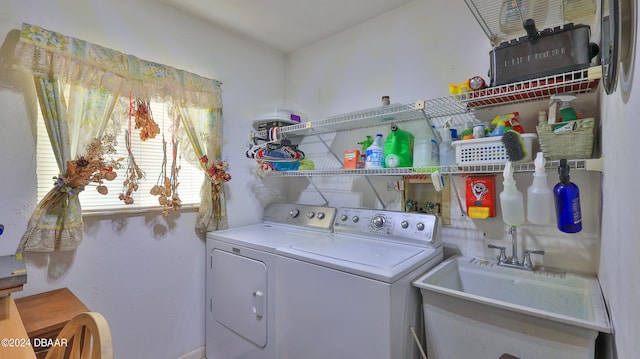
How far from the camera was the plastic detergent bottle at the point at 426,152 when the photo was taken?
1.73m

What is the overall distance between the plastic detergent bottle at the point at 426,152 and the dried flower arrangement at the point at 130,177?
182 centimetres

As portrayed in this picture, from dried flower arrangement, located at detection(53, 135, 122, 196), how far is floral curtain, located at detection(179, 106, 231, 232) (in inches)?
20.9

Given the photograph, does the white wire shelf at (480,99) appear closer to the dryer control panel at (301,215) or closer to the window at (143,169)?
the dryer control panel at (301,215)

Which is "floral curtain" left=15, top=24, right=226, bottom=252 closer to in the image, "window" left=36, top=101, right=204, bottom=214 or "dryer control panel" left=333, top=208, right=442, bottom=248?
"window" left=36, top=101, right=204, bottom=214

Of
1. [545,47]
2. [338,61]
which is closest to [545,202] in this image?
[545,47]

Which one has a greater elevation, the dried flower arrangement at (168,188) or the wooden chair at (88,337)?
the dried flower arrangement at (168,188)

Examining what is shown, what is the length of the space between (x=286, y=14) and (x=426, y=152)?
1.51 m

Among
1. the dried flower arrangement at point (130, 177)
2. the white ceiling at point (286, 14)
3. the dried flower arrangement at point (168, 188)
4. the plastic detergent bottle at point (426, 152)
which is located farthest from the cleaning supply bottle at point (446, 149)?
the dried flower arrangement at point (130, 177)

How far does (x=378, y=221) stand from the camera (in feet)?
6.26

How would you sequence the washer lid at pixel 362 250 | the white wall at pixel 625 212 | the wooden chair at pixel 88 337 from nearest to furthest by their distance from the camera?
the white wall at pixel 625 212, the wooden chair at pixel 88 337, the washer lid at pixel 362 250

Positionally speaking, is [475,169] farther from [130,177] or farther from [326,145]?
[130,177]

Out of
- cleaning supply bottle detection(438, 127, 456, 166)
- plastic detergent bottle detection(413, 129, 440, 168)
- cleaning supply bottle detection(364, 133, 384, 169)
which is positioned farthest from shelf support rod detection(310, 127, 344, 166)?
cleaning supply bottle detection(438, 127, 456, 166)

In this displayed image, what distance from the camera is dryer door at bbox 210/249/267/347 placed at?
5.77ft

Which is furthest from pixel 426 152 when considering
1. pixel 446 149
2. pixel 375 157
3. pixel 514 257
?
pixel 514 257
